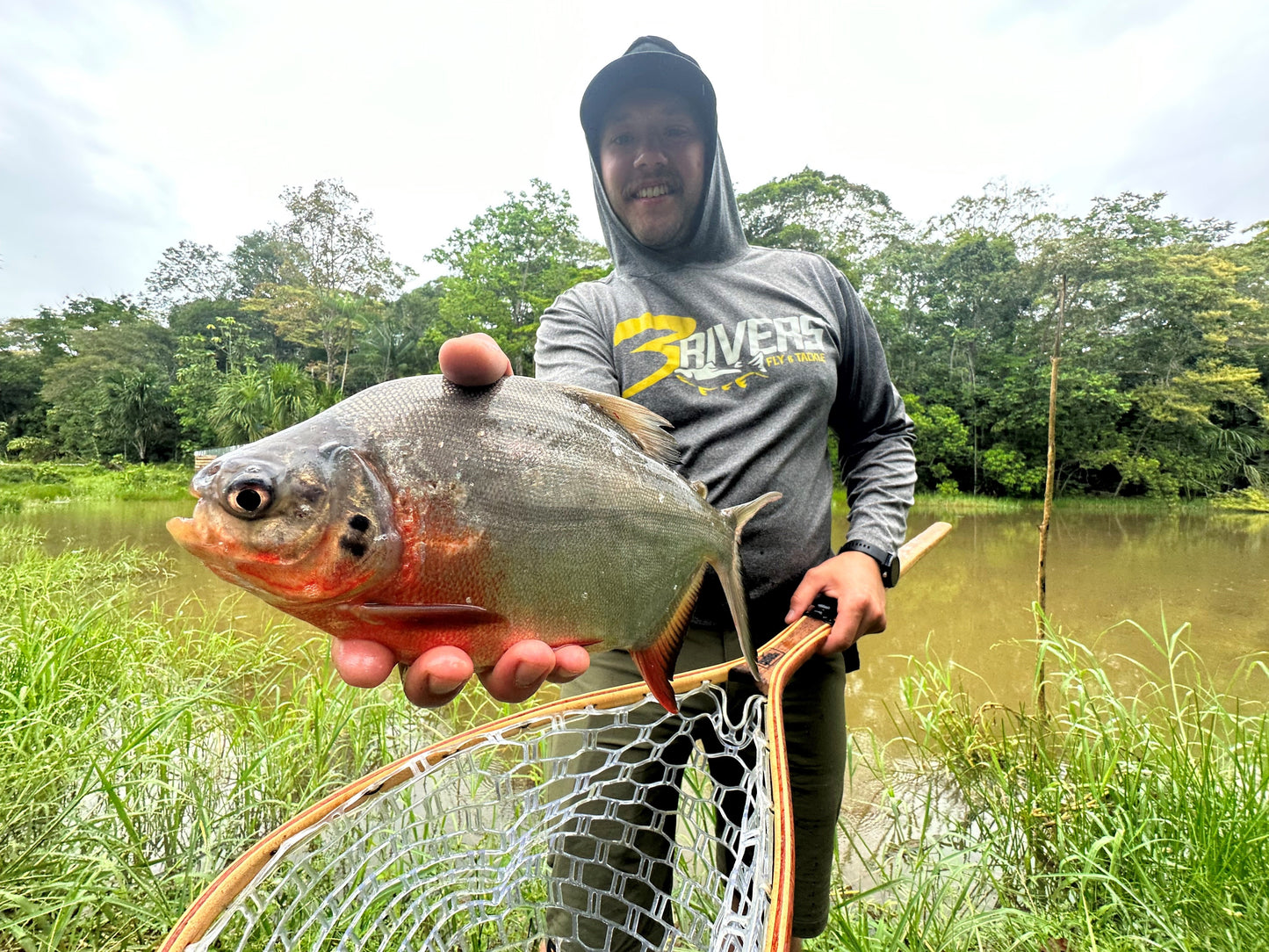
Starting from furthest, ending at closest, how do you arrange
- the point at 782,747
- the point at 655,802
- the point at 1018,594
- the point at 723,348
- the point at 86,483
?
the point at 86,483 → the point at 1018,594 → the point at 723,348 → the point at 655,802 → the point at 782,747

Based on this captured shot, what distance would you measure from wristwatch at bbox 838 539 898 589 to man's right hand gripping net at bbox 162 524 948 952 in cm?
23

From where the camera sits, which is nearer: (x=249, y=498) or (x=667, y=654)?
(x=249, y=498)

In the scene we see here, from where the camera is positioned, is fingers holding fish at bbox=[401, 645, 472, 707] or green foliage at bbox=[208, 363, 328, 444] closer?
fingers holding fish at bbox=[401, 645, 472, 707]

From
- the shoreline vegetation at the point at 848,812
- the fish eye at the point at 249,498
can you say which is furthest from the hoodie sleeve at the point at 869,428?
the fish eye at the point at 249,498

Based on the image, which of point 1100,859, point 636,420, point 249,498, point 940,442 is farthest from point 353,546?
point 940,442

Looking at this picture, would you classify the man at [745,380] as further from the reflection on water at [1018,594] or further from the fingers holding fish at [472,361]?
the reflection on water at [1018,594]

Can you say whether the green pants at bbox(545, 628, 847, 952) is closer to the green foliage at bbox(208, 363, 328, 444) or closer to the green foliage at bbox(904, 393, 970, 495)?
the green foliage at bbox(208, 363, 328, 444)

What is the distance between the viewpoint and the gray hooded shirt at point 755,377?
1.72 m

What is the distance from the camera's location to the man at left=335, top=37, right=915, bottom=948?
1707mm

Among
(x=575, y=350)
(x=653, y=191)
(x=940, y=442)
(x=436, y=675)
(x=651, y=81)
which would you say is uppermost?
(x=651, y=81)

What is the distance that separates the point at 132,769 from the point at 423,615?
225cm

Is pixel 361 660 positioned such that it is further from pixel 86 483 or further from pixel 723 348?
pixel 86 483

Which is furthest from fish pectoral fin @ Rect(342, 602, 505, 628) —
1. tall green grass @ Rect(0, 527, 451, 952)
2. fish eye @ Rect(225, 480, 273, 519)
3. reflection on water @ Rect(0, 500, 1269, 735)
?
reflection on water @ Rect(0, 500, 1269, 735)

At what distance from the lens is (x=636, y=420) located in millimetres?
1259
